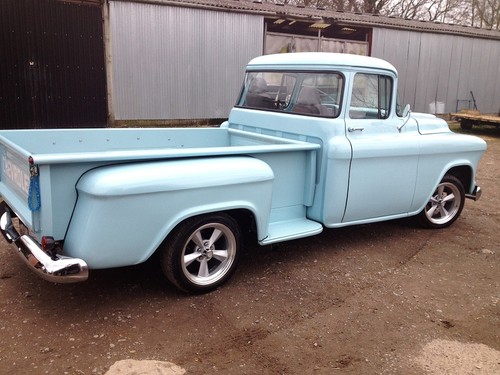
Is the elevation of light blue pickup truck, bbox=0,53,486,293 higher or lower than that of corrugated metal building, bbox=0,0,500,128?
lower

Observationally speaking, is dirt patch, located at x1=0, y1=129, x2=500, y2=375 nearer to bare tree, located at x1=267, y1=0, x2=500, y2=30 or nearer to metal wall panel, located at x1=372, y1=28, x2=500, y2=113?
metal wall panel, located at x1=372, y1=28, x2=500, y2=113

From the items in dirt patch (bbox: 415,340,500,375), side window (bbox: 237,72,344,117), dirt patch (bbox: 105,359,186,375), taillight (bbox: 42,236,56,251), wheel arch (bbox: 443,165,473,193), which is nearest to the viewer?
dirt patch (bbox: 105,359,186,375)

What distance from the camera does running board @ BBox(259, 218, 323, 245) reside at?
13.6 feet

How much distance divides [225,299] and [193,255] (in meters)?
0.44

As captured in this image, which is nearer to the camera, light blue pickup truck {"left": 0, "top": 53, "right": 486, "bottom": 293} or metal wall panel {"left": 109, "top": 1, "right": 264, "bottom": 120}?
light blue pickup truck {"left": 0, "top": 53, "right": 486, "bottom": 293}

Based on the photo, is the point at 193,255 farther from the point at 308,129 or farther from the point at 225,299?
the point at 308,129

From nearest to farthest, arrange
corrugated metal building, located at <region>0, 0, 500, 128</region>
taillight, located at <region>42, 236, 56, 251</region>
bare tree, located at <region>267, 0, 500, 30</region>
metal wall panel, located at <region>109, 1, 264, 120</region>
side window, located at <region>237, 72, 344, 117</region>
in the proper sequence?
taillight, located at <region>42, 236, 56, 251</region>
side window, located at <region>237, 72, 344, 117</region>
corrugated metal building, located at <region>0, 0, 500, 128</region>
metal wall panel, located at <region>109, 1, 264, 120</region>
bare tree, located at <region>267, 0, 500, 30</region>

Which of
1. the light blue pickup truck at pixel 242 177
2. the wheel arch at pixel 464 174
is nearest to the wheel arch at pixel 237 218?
the light blue pickup truck at pixel 242 177

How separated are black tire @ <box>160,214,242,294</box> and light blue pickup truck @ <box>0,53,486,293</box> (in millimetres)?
11

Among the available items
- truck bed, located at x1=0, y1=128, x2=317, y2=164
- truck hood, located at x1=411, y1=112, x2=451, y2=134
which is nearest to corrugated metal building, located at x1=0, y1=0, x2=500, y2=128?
truck bed, located at x1=0, y1=128, x2=317, y2=164

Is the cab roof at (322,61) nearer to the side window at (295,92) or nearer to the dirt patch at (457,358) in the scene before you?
the side window at (295,92)

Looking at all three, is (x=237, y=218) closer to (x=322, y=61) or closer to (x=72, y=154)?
(x=72, y=154)

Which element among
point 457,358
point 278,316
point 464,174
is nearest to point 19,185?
point 278,316

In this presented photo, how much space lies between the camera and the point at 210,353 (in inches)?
122
